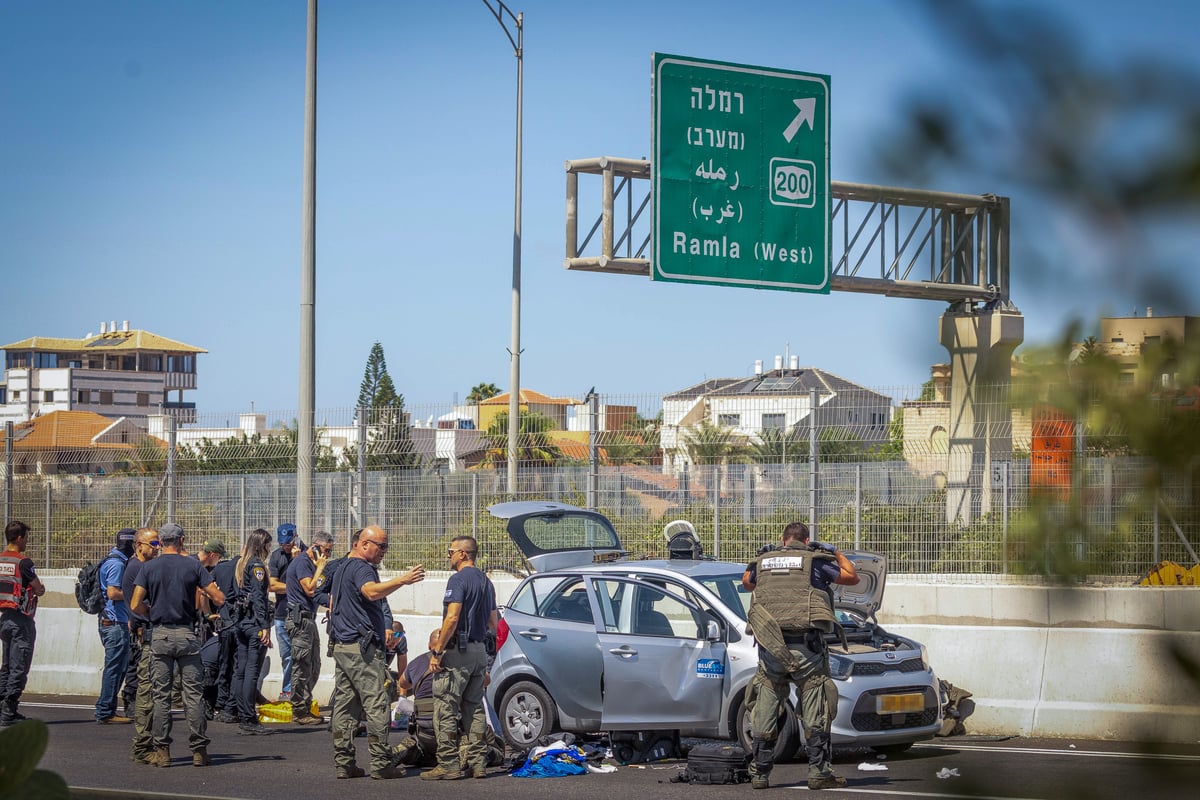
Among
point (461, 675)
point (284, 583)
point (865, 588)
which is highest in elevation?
point (865, 588)

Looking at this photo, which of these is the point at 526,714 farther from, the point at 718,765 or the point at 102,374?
the point at 102,374

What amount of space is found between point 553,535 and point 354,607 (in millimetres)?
3023

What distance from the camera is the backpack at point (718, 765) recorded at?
10281 millimetres

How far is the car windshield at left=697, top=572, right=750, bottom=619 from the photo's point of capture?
458 inches

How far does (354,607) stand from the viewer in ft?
35.2

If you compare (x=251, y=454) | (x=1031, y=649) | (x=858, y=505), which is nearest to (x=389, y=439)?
→ (x=251, y=454)

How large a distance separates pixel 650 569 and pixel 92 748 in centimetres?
492

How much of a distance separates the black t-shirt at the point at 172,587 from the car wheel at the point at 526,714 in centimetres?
265

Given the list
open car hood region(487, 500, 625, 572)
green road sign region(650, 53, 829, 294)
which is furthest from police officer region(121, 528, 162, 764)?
green road sign region(650, 53, 829, 294)

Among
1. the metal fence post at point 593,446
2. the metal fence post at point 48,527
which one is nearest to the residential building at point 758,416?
the metal fence post at point 593,446

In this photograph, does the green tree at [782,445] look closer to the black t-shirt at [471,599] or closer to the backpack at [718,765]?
the black t-shirt at [471,599]

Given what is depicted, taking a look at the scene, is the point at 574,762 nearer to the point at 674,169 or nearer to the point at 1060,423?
the point at 674,169

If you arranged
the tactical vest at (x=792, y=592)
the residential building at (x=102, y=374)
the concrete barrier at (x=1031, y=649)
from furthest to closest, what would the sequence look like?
the residential building at (x=102, y=374) → the tactical vest at (x=792, y=592) → the concrete barrier at (x=1031, y=649)

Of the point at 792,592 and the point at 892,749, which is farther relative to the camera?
the point at 892,749
